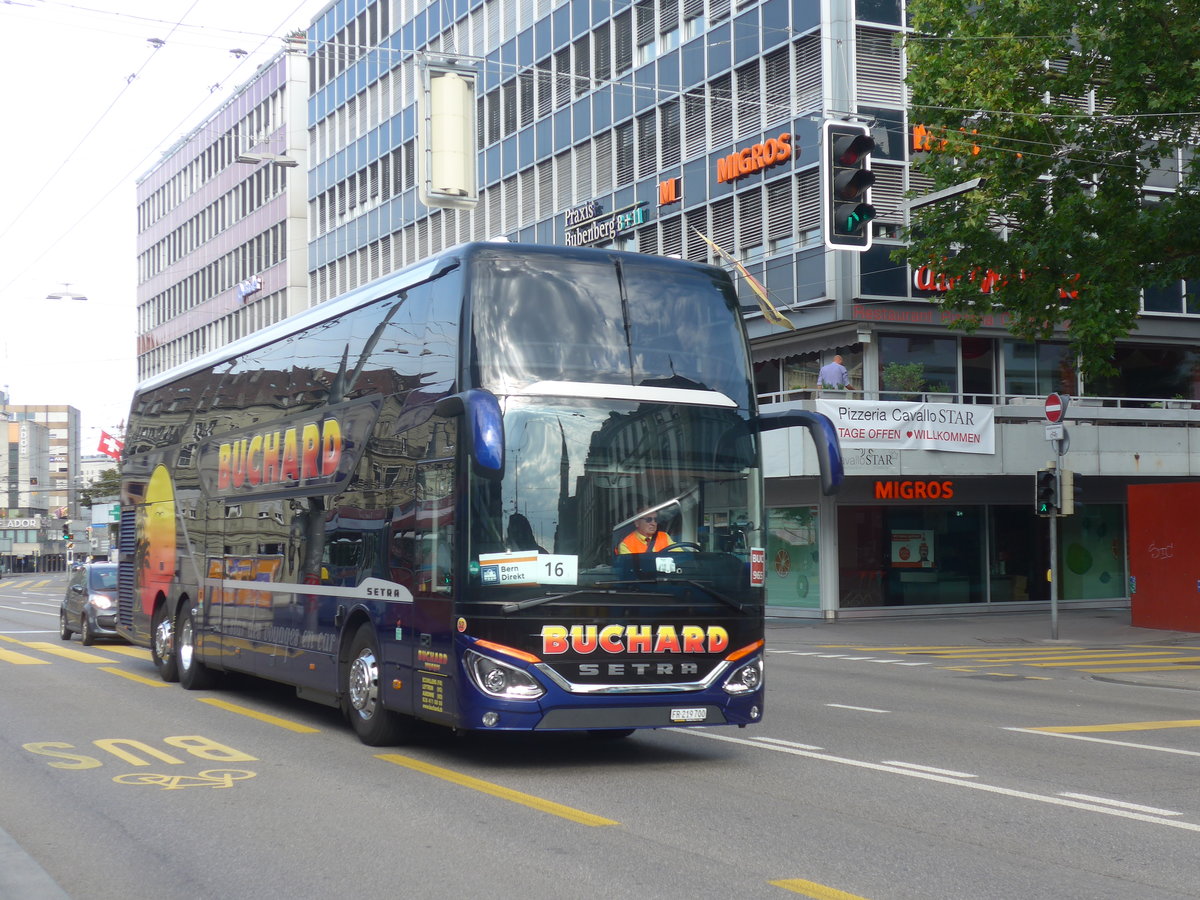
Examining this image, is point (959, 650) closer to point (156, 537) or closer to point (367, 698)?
point (156, 537)

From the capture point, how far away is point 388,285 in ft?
40.5

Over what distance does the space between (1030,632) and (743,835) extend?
22192mm

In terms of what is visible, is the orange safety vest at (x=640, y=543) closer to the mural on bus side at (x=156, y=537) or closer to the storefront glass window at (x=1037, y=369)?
the mural on bus side at (x=156, y=537)

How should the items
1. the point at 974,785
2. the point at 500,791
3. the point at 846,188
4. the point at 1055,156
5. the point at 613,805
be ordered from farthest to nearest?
the point at 1055,156 < the point at 846,188 < the point at 974,785 < the point at 500,791 < the point at 613,805

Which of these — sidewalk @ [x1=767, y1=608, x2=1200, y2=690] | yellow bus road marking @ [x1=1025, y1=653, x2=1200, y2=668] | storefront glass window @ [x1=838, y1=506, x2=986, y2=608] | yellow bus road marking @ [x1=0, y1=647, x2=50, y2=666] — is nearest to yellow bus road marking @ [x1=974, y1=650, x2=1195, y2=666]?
yellow bus road marking @ [x1=1025, y1=653, x2=1200, y2=668]

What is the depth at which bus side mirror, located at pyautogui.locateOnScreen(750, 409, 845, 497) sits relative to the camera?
10.7 meters

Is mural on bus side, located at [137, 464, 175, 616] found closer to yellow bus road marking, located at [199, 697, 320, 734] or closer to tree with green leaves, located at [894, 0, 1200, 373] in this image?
yellow bus road marking, located at [199, 697, 320, 734]

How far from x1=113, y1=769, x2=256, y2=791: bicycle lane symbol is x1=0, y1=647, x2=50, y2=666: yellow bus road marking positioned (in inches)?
Answer: 474

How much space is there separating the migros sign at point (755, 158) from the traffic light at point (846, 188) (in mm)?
19573

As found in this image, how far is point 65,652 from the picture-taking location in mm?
24375

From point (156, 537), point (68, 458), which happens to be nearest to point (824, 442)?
point (156, 537)

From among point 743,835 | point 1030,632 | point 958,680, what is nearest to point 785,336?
point 1030,632

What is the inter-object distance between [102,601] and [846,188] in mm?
17622

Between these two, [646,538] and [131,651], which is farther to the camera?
[131,651]
